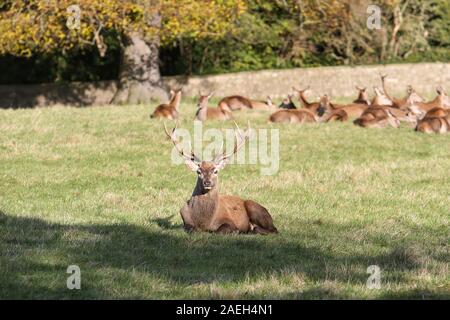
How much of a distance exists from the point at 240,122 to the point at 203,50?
36.1 feet

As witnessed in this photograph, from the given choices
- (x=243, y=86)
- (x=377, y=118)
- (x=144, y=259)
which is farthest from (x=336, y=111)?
(x=144, y=259)

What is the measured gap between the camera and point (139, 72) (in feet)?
95.0

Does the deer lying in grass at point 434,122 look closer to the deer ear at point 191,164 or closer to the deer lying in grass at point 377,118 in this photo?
the deer lying in grass at point 377,118

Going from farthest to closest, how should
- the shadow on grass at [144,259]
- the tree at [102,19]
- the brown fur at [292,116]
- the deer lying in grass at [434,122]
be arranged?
the tree at [102,19] → the brown fur at [292,116] → the deer lying in grass at [434,122] → the shadow on grass at [144,259]

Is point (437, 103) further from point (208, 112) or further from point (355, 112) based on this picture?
point (208, 112)

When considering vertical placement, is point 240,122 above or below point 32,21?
below

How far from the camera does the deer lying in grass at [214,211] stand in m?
11.6

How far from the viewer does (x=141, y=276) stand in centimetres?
920

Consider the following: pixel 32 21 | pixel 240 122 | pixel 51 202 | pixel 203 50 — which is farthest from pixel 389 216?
pixel 203 50

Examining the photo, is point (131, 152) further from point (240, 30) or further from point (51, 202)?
point (240, 30)

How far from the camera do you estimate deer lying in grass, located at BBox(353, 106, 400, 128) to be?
74.8ft

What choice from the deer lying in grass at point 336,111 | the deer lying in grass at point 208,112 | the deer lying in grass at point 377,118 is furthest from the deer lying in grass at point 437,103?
the deer lying in grass at point 208,112

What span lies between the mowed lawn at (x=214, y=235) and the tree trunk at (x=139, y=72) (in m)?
5.37

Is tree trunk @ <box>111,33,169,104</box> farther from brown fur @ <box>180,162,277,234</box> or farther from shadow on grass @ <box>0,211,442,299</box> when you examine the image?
brown fur @ <box>180,162,277,234</box>
